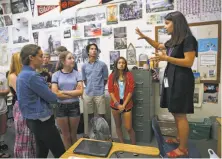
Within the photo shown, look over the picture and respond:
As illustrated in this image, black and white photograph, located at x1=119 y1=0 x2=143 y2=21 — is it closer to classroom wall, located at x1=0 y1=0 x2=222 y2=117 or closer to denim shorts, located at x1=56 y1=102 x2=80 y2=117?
classroom wall, located at x1=0 y1=0 x2=222 y2=117

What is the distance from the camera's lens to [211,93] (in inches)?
120

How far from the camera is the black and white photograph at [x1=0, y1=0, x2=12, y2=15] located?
450 centimetres

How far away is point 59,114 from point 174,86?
1.36 metres

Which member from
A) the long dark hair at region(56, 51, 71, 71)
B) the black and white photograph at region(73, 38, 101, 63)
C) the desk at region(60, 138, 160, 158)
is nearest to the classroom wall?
the black and white photograph at region(73, 38, 101, 63)

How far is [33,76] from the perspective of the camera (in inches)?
58.6

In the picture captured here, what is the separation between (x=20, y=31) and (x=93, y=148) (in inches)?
163

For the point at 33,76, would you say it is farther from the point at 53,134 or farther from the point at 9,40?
the point at 9,40

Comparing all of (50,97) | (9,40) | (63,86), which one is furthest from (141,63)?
(9,40)

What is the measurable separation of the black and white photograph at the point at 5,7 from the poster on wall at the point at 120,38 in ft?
9.35

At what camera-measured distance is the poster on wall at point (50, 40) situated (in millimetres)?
4031

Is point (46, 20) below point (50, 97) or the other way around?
the other way around

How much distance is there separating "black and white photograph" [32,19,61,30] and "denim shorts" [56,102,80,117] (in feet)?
7.85

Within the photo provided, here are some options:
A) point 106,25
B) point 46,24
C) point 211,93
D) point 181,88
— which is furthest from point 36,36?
point 211,93

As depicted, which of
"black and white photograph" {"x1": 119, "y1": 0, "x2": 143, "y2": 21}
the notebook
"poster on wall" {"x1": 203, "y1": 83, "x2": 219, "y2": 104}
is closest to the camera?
the notebook
